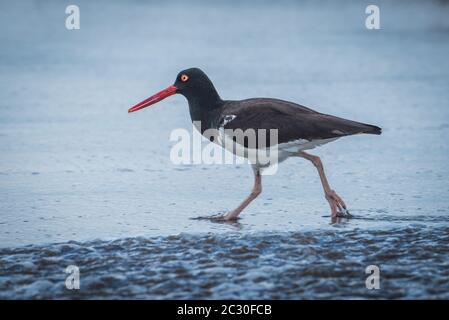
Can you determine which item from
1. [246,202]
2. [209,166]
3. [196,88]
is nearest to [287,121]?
[246,202]

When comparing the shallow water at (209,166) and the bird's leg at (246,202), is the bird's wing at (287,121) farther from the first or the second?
the shallow water at (209,166)

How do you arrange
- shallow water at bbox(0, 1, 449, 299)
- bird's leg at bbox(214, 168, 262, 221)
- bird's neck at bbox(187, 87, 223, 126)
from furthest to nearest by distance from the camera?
1. bird's neck at bbox(187, 87, 223, 126)
2. bird's leg at bbox(214, 168, 262, 221)
3. shallow water at bbox(0, 1, 449, 299)

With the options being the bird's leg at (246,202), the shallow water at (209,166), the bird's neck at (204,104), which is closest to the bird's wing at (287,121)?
the bird's neck at (204,104)

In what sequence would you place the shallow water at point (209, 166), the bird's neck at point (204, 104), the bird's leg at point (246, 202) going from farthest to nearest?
the bird's neck at point (204, 104)
the bird's leg at point (246, 202)
the shallow water at point (209, 166)

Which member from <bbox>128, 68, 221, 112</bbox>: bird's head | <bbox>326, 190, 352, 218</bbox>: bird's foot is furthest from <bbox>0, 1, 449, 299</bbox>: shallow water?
<bbox>128, 68, 221, 112</bbox>: bird's head

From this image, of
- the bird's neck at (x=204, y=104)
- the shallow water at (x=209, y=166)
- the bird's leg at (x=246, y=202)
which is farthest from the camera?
the bird's neck at (x=204, y=104)

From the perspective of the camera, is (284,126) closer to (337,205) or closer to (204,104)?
(337,205)

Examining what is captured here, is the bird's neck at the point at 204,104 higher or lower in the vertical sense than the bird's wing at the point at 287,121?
higher

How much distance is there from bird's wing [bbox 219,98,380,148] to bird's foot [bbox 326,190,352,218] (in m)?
0.44

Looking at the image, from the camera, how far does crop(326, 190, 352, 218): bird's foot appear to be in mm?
6312

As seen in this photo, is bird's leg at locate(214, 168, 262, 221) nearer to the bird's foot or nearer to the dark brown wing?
the dark brown wing

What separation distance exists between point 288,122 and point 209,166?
1507 millimetres

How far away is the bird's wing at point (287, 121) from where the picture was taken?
21.0ft

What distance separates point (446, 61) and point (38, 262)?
8697 mm
